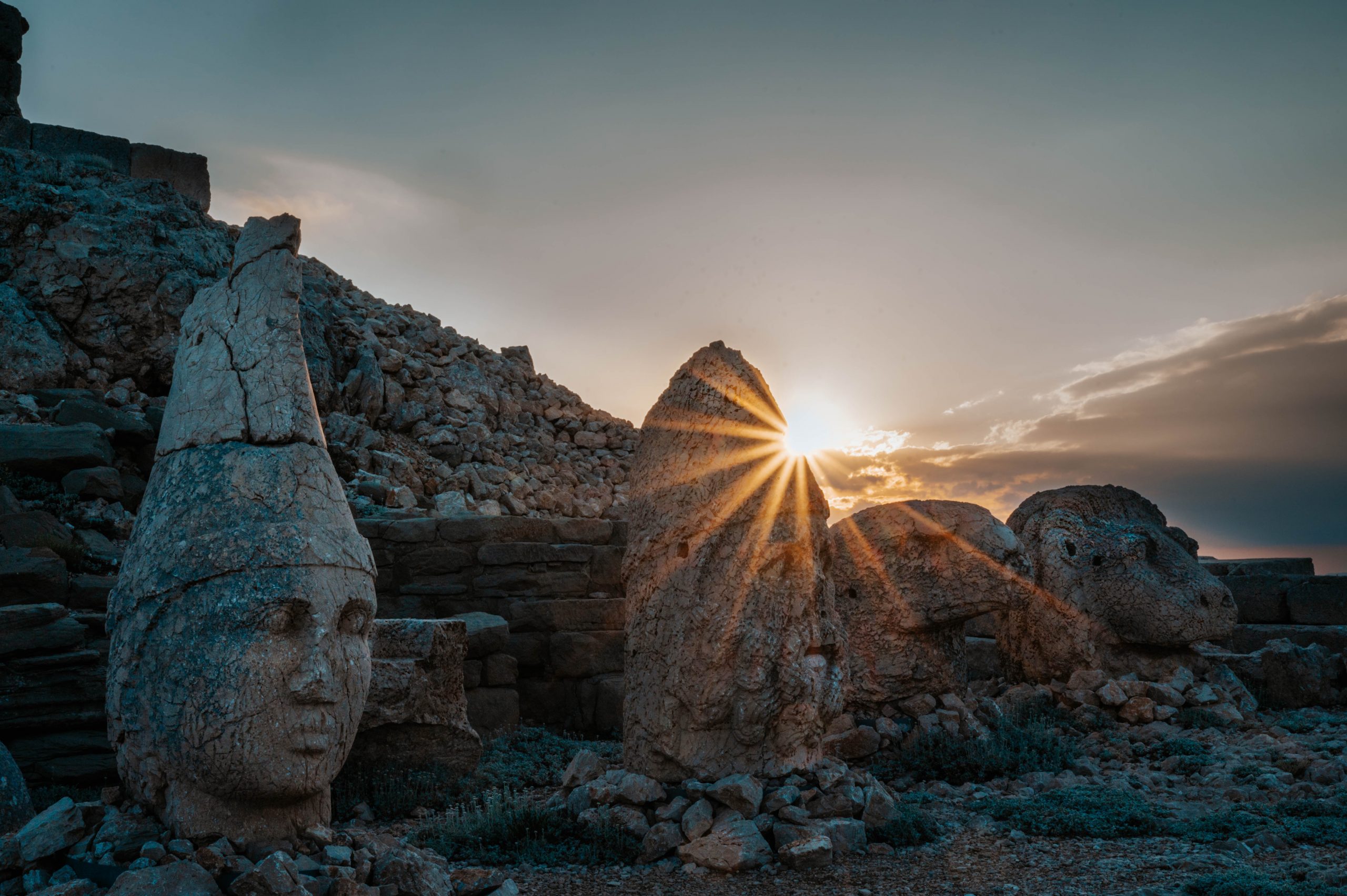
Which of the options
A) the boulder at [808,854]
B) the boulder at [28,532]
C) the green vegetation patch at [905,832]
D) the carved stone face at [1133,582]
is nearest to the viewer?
the boulder at [808,854]

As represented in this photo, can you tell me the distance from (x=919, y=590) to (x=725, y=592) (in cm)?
330

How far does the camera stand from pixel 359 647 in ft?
13.0

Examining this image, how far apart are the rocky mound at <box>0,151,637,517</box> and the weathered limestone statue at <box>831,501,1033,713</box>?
267 inches

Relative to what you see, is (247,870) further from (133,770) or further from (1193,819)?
(1193,819)

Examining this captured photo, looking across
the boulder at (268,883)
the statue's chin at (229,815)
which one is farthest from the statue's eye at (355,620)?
the boulder at (268,883)

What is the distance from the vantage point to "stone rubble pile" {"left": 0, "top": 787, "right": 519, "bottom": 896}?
3285 millimetres

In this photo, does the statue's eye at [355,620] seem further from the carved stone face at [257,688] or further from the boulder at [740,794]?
the boulder at [740,794]

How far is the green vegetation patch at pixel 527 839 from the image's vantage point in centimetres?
516

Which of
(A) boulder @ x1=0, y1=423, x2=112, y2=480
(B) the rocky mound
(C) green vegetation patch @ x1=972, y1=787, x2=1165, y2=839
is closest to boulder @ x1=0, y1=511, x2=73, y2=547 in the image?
(A) boulder @ x1=0, y1=423, x2=112, y2=480

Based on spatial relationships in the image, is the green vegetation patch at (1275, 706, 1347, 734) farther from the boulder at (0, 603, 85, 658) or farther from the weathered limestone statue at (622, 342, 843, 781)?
the boulder at (0, 603, 85, 658)

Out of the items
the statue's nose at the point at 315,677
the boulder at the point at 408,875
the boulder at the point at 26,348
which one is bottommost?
the boulder at the point at 408,875

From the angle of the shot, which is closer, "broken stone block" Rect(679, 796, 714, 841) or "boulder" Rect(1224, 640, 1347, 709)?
"broken stone block" Rect(679, 796, 714, 841)

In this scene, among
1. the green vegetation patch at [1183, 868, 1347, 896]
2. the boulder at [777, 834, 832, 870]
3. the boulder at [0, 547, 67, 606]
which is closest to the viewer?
the green vegetation patch at [1183, 868, 1347, 896]

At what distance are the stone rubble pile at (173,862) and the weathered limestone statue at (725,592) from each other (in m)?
2.07
